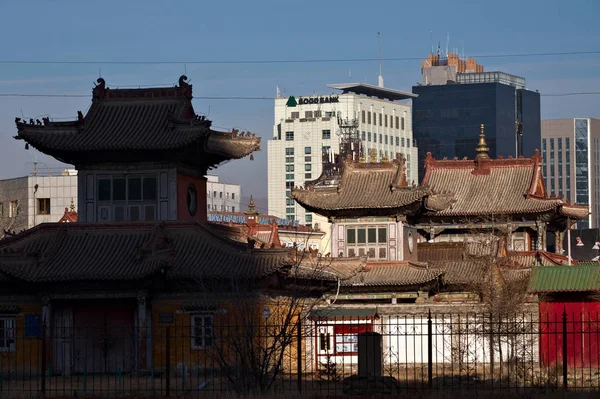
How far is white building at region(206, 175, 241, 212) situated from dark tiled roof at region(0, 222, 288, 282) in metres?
123

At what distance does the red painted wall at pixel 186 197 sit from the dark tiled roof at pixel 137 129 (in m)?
1.55

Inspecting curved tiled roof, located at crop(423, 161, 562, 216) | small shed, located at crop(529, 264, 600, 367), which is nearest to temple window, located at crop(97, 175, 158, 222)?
small shed, located at crop(529, 264, 600, 367)

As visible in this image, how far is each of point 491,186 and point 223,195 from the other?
108121 mm

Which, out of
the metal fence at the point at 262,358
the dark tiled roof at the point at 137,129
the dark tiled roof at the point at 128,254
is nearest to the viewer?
the metal fence at the point at 262,358

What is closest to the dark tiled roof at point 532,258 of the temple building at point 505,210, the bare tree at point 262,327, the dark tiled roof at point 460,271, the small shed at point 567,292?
the temple building at point 505,210

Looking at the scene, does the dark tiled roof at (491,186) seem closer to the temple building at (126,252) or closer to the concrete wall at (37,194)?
the temple building at (126,252)

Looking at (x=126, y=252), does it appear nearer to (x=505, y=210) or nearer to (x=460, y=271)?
(x=460, y=271)

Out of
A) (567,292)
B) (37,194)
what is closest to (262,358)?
(567,292)

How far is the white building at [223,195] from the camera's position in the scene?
182m

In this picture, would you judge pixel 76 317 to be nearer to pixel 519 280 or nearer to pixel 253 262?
pixel 253 262

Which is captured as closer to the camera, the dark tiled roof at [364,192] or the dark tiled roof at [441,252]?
the dark tiled roof at [364,192]

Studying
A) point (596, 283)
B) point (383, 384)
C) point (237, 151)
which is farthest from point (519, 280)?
point (383, 384)

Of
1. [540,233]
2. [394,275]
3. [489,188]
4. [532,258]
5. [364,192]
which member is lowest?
[394,275]

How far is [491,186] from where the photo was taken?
80125 mm
